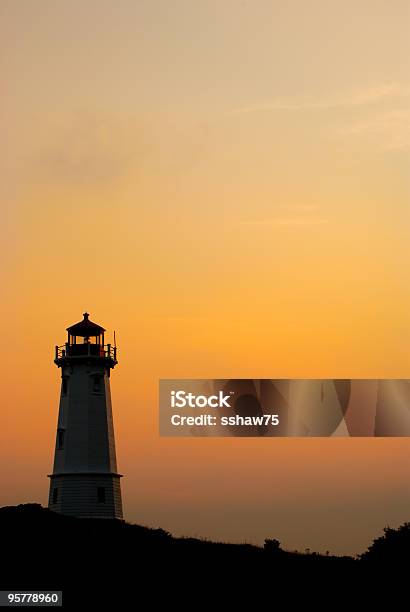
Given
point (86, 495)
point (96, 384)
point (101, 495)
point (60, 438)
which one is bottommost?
point (86, 495)

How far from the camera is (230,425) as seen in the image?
63938 millimetres

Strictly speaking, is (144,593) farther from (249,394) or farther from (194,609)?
(249,394)

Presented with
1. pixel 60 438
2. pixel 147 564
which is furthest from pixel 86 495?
pixel 147 564

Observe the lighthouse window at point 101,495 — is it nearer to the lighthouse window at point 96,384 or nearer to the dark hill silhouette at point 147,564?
the dark hill silhouette at point 147,564

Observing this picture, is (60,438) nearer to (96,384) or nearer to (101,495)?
(96,384)

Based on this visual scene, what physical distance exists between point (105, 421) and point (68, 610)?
2617cm

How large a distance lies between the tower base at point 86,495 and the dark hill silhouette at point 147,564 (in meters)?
2.81

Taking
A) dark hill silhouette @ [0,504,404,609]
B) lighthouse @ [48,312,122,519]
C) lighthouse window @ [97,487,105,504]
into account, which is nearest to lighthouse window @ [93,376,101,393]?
lighthouse @ [48,312,122,519]

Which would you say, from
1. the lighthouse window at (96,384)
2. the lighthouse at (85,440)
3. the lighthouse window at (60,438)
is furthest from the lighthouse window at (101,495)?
the lighthouse window at (96,384)

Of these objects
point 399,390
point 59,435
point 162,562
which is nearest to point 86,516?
point 59,435

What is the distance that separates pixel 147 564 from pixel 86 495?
573 inches

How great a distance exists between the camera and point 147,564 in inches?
2638

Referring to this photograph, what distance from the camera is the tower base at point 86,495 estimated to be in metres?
80.1

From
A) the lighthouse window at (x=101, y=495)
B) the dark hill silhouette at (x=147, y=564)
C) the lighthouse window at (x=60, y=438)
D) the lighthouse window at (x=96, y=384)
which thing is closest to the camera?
the dark hill silhouette at (x=147, y=564)
